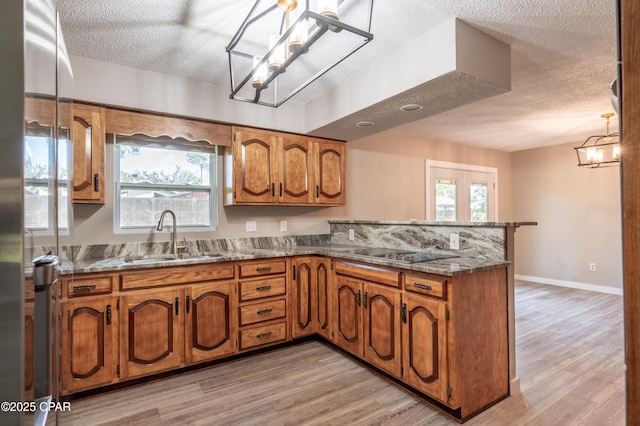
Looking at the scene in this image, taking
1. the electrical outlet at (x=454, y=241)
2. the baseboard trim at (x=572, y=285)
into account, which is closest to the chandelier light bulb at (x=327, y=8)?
the electrical outlet at (x=454, y=241)

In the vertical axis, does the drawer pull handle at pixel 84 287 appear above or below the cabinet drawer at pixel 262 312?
above

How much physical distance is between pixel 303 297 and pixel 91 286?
5.54 ft

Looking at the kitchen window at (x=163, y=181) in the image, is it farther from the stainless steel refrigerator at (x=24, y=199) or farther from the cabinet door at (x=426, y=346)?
the stainless steel refrigerator at (x=24, y=199)

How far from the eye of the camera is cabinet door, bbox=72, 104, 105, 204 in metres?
2.38

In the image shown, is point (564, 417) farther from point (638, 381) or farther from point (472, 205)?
point (472, 205)

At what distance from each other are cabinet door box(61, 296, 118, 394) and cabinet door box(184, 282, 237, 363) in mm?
495

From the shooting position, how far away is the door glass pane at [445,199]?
508cm

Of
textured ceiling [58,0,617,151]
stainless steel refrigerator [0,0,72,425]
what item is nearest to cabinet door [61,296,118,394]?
stainless steel refrigerator [0,0,72,425]

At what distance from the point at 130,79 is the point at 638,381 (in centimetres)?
328

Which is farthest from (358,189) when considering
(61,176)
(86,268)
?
(61,176)

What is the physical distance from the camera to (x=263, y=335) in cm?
287

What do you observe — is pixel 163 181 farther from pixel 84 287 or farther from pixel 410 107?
pixel 410 107

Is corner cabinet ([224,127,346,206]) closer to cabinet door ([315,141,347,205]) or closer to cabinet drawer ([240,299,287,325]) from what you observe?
cabinet door ([315,141,347,205])

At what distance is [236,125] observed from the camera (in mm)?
3121
